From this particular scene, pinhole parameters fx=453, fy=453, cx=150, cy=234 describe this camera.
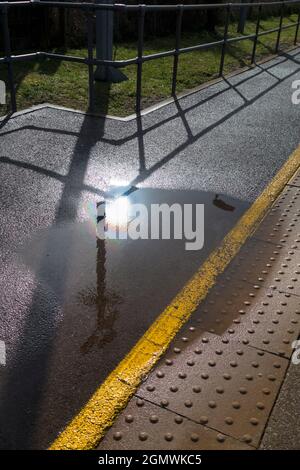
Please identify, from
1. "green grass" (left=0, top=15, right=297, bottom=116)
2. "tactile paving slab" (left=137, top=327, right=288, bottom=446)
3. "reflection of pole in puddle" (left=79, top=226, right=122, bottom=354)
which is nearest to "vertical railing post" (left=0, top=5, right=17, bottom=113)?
"green grass" (left=0, top=15, right=297, bottom=116)

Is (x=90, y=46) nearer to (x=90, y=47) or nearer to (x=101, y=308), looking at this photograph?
(x=90, y=47)

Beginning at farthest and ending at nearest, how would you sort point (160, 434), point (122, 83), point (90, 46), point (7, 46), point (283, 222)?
point (122, 83) < point (90, 46) < point (7, 46) < point (283, 222) < point (160, 434)

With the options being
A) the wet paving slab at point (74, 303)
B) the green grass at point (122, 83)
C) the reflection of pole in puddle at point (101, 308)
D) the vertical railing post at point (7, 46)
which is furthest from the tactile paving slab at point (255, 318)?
the vertical railing post at point (7, 46)

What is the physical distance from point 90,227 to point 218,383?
1638mm

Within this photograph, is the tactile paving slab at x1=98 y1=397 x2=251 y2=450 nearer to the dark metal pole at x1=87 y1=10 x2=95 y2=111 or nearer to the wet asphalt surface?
the wet asphalt surface

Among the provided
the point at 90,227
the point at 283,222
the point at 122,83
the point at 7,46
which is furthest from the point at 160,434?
the point at 122,83

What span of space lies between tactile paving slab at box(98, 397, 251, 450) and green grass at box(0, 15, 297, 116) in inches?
187

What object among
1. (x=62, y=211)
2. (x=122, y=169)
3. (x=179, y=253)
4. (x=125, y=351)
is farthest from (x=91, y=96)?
(x=125, y=351)

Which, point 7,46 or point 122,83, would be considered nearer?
point 7,46

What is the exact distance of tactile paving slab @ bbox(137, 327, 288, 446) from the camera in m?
1.91

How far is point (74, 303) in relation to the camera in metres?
2.56

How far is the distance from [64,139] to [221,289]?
303 cm

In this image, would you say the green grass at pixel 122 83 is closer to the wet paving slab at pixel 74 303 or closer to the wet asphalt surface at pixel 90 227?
the wet asphalt surface at pixel 90 227

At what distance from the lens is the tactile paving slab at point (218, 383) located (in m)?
1.91
